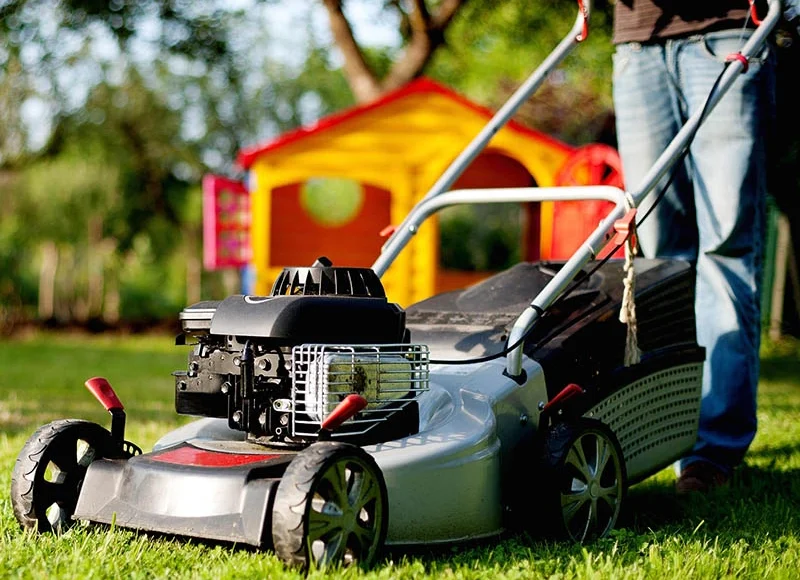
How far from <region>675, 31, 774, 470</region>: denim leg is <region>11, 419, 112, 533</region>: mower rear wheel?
5.57 feet

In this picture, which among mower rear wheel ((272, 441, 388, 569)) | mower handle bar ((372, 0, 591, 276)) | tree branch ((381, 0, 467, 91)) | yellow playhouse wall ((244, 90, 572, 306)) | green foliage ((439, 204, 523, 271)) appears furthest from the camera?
green foliage ((439, 204, 523, 271))

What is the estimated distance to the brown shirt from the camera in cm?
310

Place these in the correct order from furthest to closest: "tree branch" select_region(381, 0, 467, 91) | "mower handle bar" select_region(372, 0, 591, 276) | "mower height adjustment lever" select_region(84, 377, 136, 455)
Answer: "tree branch" select_region(381, 0, 467, 91)
"mower handle bar" select_region(372, 0, 591, 276)
"mower height adjustment lever" select_region(84, 377, 136, 455)

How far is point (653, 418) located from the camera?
9.20 ft

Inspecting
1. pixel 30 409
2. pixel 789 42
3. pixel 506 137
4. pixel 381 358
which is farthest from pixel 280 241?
pixel 381 358

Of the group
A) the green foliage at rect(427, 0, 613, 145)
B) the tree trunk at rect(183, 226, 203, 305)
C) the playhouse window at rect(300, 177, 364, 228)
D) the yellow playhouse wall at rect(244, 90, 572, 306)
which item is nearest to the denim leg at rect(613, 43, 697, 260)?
the green foliage at rect(427, 0, 613, 145)

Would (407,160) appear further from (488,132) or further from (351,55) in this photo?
(488,132)

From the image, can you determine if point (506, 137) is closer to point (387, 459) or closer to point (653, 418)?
point (653, 418)

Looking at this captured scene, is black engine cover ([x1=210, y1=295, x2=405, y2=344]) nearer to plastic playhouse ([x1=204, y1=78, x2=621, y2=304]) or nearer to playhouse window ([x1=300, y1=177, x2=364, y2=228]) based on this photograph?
plastic playhouse ([x1=204, y1=78, x2=621, y2=304])

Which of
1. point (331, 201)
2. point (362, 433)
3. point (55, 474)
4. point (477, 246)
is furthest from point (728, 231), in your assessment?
point (331, 201)

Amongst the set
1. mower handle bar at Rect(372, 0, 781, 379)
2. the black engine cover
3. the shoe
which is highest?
mower handle bar at Rect(372, 0, 781, 379)

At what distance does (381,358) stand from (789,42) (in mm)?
1972

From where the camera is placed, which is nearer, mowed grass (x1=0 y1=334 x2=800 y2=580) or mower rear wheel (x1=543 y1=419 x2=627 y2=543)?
mowed grass (x1=0 y1=334 x2=800 y2=580)

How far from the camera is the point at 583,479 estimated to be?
2324mm
